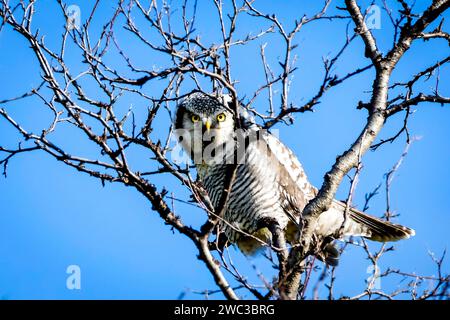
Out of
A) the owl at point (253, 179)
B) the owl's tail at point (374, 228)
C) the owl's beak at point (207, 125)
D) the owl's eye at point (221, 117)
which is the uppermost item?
the owl's eye at point (221, 117)

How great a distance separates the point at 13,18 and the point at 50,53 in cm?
43

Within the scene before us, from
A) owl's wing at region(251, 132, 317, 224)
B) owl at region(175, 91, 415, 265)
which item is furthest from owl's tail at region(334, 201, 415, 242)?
owl's wing at region(251, 132, 317, 224)

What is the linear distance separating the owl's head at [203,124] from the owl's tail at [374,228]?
5.68ft

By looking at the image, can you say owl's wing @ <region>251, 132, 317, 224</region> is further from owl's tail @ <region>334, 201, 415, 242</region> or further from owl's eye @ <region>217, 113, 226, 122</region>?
owl's tail @ <region>334, 201, 415, 242</region>

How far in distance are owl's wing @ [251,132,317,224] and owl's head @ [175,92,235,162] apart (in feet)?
1.50

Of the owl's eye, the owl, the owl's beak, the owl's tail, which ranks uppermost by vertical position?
the owl's eye

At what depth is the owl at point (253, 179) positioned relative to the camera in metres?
6.76

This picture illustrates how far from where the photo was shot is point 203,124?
677 centimetres

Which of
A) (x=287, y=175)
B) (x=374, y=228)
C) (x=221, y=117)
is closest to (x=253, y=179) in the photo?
(x=287, y=175)

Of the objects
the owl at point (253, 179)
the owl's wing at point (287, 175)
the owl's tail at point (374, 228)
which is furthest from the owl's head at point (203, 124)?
the owl's tail at point (374, 228)

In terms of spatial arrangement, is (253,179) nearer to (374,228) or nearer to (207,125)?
(207,125)

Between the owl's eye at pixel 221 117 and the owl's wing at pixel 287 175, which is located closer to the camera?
the owl's eye at pixel 221 117

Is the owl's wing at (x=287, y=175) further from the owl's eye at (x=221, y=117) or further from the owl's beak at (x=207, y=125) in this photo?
the owl's beak at (x=207, y=125)

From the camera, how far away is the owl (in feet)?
22.2
